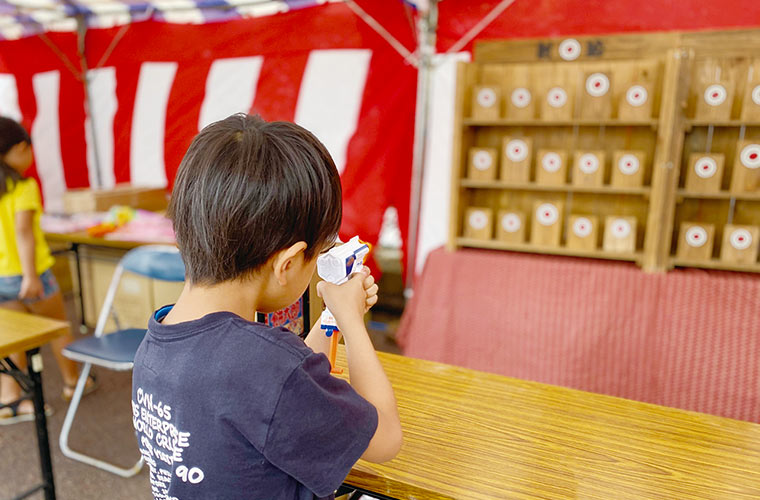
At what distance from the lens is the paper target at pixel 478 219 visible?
9.73 ft

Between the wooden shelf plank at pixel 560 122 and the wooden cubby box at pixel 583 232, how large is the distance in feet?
1.62

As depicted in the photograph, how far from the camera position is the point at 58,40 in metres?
4.22

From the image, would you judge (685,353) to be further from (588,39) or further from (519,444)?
(519,444)

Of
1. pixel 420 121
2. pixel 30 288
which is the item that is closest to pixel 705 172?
pixel 420 121

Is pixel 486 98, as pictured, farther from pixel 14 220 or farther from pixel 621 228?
pixel 14 220

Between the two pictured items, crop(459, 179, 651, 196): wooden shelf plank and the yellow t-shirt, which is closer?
the yellow t-shirt

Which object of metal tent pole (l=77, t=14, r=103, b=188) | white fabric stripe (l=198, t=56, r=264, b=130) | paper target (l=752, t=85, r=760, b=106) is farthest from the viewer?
metal tent pole (l=77, t=14, r=103, b=188)

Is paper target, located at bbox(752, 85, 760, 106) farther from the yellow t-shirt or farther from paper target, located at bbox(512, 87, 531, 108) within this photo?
the yellow t-shirt

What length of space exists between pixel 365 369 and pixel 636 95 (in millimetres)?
2423

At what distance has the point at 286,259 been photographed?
694mm

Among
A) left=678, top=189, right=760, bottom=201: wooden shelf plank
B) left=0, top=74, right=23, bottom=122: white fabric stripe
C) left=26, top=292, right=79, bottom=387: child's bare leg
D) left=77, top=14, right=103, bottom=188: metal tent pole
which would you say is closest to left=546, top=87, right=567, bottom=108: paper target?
left=678, top=189, right=760, bottom=201: wooden shelf plank

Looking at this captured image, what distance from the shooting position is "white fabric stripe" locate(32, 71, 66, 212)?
435cm

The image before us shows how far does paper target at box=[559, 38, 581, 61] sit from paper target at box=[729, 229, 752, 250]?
1191mm

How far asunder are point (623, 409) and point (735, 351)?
1.71 meters
